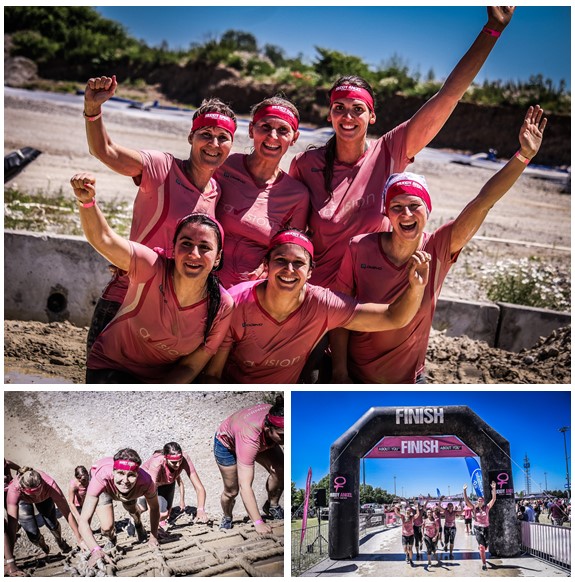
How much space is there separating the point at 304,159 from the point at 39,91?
13999 millimetres

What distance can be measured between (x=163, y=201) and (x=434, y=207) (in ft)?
27.5

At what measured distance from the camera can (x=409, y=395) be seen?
4.20 meters

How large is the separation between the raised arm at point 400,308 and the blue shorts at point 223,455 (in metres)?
0.88

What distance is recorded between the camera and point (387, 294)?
14.1 feet

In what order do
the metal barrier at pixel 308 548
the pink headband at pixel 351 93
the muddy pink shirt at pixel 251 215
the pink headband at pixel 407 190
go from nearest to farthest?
the metal barrier at pixel 308 548
the pink headband at pixel 407 190
the muddy pink shirt at pixel 251 215
the pink headband at pixel 351 93

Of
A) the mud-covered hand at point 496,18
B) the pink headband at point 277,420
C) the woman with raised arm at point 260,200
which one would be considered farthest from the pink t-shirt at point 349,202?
the pink headband at point 277,420

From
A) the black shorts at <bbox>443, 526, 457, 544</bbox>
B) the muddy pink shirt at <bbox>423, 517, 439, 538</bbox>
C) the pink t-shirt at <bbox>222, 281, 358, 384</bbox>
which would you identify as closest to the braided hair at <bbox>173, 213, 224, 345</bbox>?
the pink t-shirt at <bbox>222, 281, 358, 384</bbox>

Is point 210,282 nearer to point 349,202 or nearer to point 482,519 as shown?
point 349,202

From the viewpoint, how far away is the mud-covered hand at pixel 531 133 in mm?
4312

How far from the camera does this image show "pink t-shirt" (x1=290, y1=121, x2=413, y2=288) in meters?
4.66

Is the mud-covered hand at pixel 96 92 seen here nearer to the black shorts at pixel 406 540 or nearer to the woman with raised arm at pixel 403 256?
the woman with raised arm at pixel 403 256

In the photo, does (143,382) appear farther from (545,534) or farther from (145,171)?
(545,534)

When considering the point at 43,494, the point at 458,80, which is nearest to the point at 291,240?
the point at 458,80

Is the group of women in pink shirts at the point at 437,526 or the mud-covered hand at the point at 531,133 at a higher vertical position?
the mud-covered hand at the point at 531,133
